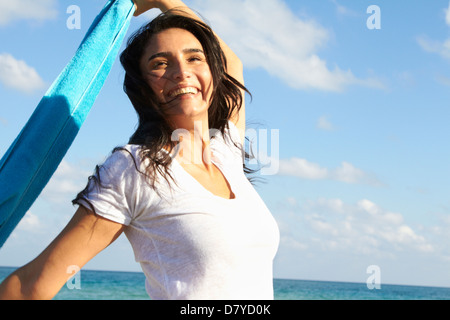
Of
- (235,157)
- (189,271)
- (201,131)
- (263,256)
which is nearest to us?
(189,271)

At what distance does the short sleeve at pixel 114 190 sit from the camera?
54.2 inches

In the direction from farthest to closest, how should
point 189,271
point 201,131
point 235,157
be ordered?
point 235,157, point 201,131, point 189,271

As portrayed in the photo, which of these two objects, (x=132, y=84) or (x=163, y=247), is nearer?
(x=163, y=247)

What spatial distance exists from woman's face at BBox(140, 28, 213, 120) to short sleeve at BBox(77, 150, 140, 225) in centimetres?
32

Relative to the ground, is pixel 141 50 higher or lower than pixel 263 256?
higher

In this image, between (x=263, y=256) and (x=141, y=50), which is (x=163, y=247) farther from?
(x=141, y=50)

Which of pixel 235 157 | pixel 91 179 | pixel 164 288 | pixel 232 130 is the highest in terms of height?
pixel 232 130

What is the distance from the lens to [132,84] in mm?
1758

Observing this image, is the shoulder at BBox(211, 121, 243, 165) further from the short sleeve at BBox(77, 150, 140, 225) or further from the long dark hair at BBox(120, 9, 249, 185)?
the short sleeve at BBox(77, 150, 140, 225)


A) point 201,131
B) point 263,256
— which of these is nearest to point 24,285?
point 263,256

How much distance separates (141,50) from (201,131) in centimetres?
35

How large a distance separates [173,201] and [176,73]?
457 mm

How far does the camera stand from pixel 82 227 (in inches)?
53.2

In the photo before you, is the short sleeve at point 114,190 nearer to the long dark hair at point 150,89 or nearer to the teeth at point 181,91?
the long dark hair at point 150,89
